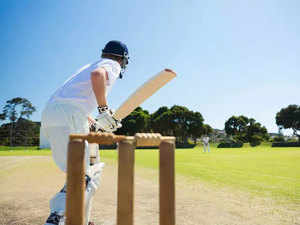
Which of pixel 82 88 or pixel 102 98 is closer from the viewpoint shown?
pixel 102 98

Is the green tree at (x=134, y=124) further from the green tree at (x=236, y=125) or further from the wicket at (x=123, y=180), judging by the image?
the wicket at (x=123, y=180)

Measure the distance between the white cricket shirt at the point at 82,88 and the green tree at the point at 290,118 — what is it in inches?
3361

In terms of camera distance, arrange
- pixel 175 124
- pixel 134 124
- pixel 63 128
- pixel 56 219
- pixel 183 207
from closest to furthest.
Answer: pixel 56 219
pixel 63 128
pixel 183 207
pixel 134 124
pixel 175 124

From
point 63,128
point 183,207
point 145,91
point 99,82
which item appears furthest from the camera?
point 183,207

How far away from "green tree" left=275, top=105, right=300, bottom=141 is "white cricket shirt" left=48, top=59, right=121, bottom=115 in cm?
8536

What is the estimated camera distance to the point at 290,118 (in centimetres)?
7706

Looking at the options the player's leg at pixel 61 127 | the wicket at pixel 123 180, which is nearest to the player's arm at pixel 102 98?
the player's leg at pixel 61 127

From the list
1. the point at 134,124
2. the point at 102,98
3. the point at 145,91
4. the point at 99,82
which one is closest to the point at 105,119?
the point at 102,98

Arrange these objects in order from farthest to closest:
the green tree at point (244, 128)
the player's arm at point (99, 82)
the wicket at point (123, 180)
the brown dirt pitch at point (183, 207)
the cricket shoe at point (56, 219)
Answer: the green tree at point (244, 128) < the brown dirt pitch at point (183, 207) < the player's arm at point (99, 82) < the cricket shoe at point (56, 219) < the wicket at point (123, 180)

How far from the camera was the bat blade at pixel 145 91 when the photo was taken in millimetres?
2465

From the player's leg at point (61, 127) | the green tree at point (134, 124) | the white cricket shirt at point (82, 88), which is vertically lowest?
the player's leg at point (61, 127)

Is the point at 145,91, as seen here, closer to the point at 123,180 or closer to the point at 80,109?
the point at 80,109

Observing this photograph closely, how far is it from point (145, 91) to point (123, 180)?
124 cm

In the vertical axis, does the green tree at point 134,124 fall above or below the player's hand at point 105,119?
above
